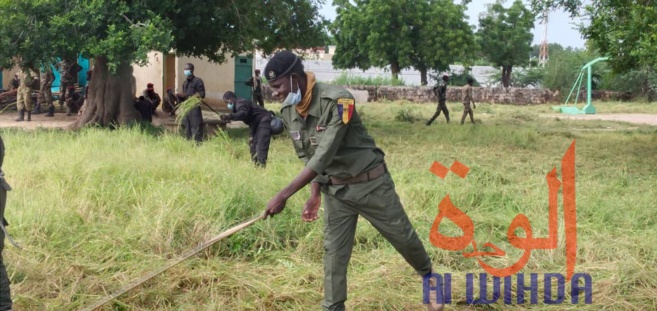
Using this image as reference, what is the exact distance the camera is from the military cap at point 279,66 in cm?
383

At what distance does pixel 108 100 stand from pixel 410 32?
22742 millimetres

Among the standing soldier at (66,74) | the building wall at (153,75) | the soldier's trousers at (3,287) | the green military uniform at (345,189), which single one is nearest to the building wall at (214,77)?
the building wall at (153,75)

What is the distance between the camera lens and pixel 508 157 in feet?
35.6

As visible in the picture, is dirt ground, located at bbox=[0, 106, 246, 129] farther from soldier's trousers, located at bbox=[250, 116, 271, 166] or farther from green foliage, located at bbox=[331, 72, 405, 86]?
green foliage, located at bbox=[331, 72, 405, 86]

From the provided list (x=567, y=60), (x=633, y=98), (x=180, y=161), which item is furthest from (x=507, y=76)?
(x=180, y=161)

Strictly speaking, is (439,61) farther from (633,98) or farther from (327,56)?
(327,56)

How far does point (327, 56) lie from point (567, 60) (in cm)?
2544

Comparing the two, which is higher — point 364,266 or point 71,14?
point 71,14

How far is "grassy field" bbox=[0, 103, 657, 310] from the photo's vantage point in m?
4.48

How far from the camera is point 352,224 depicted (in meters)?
4.07

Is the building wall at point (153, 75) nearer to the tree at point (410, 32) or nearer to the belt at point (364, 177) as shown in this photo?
the tree at point (410, 32)

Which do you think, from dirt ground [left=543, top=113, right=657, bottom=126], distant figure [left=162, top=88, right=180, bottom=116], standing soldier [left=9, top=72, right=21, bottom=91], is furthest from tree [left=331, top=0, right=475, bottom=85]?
standing soldier [left=9, top=72, right=21, bottom=91]

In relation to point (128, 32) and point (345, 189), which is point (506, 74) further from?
point (345, 189)

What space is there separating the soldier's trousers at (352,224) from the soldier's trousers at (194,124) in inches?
313
